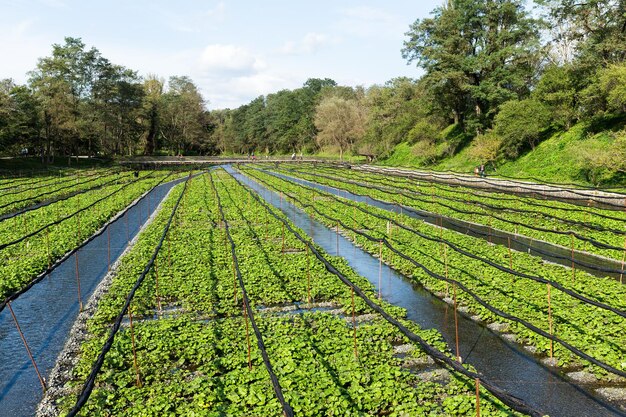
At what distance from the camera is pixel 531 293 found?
41.2ft

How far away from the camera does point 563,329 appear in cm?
1041

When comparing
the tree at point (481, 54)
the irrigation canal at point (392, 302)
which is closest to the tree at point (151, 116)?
the tree at point (481, 54)

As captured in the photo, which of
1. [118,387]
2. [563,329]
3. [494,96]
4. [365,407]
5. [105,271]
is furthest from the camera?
[494,96]

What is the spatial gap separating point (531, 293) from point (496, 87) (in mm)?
41774

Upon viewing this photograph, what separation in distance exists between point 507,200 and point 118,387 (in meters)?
24.4

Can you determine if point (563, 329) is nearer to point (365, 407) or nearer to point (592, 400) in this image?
point (592, 400)

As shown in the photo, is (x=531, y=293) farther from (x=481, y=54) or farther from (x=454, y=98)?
(x=454, y=98)

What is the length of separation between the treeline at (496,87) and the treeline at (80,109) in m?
33.8

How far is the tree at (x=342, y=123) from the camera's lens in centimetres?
7938

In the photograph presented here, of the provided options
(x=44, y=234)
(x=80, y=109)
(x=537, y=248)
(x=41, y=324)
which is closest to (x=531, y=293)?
(x=537, y=248)

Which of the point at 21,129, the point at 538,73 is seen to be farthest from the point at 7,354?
the point at 538,73

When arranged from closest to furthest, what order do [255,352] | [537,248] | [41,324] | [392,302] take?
[255,352] < [41,324] < [392,302] < [537,248]

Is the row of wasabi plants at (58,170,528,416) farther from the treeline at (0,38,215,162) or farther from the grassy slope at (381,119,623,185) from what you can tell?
the treeline at (0,38,215,162)

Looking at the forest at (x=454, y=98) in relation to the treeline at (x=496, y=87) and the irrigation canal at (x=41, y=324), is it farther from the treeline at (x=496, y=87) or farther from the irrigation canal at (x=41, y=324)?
the irrigation canal at (x=41, y=324)
